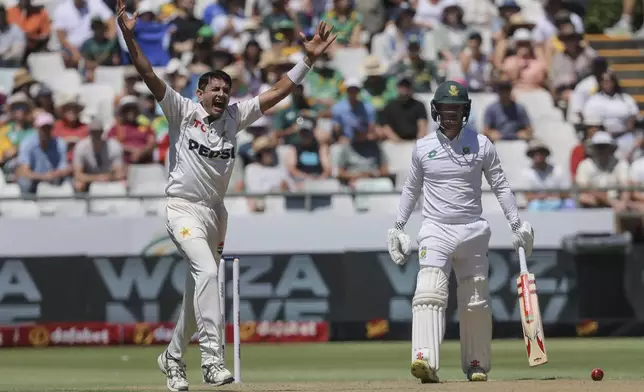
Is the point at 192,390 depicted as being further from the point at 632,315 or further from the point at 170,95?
the point at 632,315

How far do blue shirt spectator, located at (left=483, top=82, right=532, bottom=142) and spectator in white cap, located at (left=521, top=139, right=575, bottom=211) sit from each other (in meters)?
0.71

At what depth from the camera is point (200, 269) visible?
30.9 feet

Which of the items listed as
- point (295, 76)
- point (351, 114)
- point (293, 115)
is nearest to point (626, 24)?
point (351, 114)

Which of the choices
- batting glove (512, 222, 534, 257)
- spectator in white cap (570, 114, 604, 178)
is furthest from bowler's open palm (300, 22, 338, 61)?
spectator in white cap (570, 114, 604, 178)

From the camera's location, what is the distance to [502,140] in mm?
18359

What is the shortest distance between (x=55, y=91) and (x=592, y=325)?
7.62m

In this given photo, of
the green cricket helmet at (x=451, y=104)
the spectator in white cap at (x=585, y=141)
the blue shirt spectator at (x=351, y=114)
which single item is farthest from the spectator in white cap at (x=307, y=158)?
the green cricket helmet at (x=451, y=104)

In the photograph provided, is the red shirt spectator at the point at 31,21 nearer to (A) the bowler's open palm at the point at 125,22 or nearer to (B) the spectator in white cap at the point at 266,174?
(B) the spectator in white cap at the point at 266,174

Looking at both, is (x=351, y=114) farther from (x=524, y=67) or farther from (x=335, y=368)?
(x=335, y=368)

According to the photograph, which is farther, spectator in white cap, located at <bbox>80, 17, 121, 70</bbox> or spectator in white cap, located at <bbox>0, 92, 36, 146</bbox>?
spectator in white cap, located at <bbox>80, 17, 121, 70</bbox>

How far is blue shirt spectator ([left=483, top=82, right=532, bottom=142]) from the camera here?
1845cm

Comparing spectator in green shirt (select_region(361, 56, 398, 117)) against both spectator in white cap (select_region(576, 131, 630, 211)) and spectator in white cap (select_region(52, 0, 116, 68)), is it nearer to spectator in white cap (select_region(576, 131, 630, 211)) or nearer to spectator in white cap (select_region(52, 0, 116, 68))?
spectator in white cap (select_region(576, 131, 630, 211))

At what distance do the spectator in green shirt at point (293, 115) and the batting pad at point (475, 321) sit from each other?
7.64m

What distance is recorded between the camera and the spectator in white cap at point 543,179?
17.0m
